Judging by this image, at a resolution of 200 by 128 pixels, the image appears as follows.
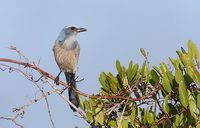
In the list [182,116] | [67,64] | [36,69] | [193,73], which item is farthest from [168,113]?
[67,64]

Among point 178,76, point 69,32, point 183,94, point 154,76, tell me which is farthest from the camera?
point 69,32

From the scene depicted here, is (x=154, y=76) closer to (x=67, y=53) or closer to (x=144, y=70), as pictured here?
(x=144, y=70)

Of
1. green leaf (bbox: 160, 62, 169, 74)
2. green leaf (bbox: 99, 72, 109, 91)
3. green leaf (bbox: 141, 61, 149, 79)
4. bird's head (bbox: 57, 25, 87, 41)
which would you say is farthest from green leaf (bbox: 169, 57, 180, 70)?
bird's head (bbox: 57, 25, 87, 41)

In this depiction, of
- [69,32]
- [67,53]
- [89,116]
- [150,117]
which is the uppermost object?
[69,32]

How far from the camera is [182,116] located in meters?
3.13

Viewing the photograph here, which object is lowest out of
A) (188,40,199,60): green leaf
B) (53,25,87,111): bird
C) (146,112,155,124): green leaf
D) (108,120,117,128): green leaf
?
(146,112,155,124): green leaf

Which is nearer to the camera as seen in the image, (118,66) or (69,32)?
(118,66)

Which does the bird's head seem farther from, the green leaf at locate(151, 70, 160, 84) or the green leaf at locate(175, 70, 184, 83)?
the green leaf at locate(175, 70, 184, 83)

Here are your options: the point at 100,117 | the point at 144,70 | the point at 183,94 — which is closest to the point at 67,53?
the point at 144,70

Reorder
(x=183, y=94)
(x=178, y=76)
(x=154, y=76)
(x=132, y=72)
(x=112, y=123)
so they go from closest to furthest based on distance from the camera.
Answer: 1. (x=183, y=94)
2. (x=178, y=76)
3. (x=112, y=123)
4. (x=154, y=76)
5. (x=132, y=72)

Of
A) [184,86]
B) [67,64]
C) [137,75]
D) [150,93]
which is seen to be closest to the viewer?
[184,86]

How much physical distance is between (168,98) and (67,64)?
2.92 meters

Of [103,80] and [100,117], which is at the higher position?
[103,80]

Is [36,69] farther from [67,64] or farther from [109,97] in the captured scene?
[67,64]
